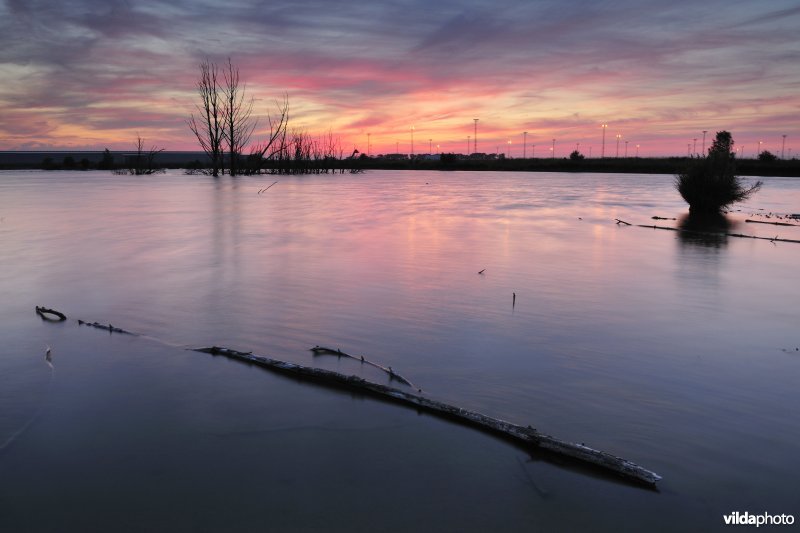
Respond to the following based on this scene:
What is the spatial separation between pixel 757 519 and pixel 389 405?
8.51ft

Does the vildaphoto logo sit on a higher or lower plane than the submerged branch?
lower

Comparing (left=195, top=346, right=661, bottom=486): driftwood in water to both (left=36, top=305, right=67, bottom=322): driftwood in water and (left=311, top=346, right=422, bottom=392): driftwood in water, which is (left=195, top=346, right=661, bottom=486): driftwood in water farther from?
(left=36, top=305, right=67, bottom=322): driftwood in water

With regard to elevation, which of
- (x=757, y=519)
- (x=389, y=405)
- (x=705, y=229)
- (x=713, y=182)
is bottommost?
(x=757, y=519)

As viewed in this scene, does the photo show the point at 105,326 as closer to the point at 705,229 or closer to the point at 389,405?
the point at 389,405

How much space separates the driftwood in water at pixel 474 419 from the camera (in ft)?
11.9

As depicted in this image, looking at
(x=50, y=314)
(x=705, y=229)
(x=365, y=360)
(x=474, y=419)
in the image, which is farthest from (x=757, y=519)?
(x=705, y=229)

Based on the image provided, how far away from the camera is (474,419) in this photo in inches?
168

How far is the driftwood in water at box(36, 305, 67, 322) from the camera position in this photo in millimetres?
7227

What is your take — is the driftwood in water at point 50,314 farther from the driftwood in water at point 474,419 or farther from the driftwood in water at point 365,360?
the driftwood in water at point 365,360

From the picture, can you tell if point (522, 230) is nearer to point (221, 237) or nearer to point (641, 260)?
point (641, 260)

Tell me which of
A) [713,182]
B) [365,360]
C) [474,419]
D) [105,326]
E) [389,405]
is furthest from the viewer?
[713,182]

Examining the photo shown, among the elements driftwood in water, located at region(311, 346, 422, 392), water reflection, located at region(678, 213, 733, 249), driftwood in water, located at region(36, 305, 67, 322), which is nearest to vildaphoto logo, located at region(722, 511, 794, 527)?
driftwood in water, located at region(311, 346, 422, 392)

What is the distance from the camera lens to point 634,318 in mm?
7934

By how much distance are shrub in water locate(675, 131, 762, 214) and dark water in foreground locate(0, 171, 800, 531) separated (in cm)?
1172
